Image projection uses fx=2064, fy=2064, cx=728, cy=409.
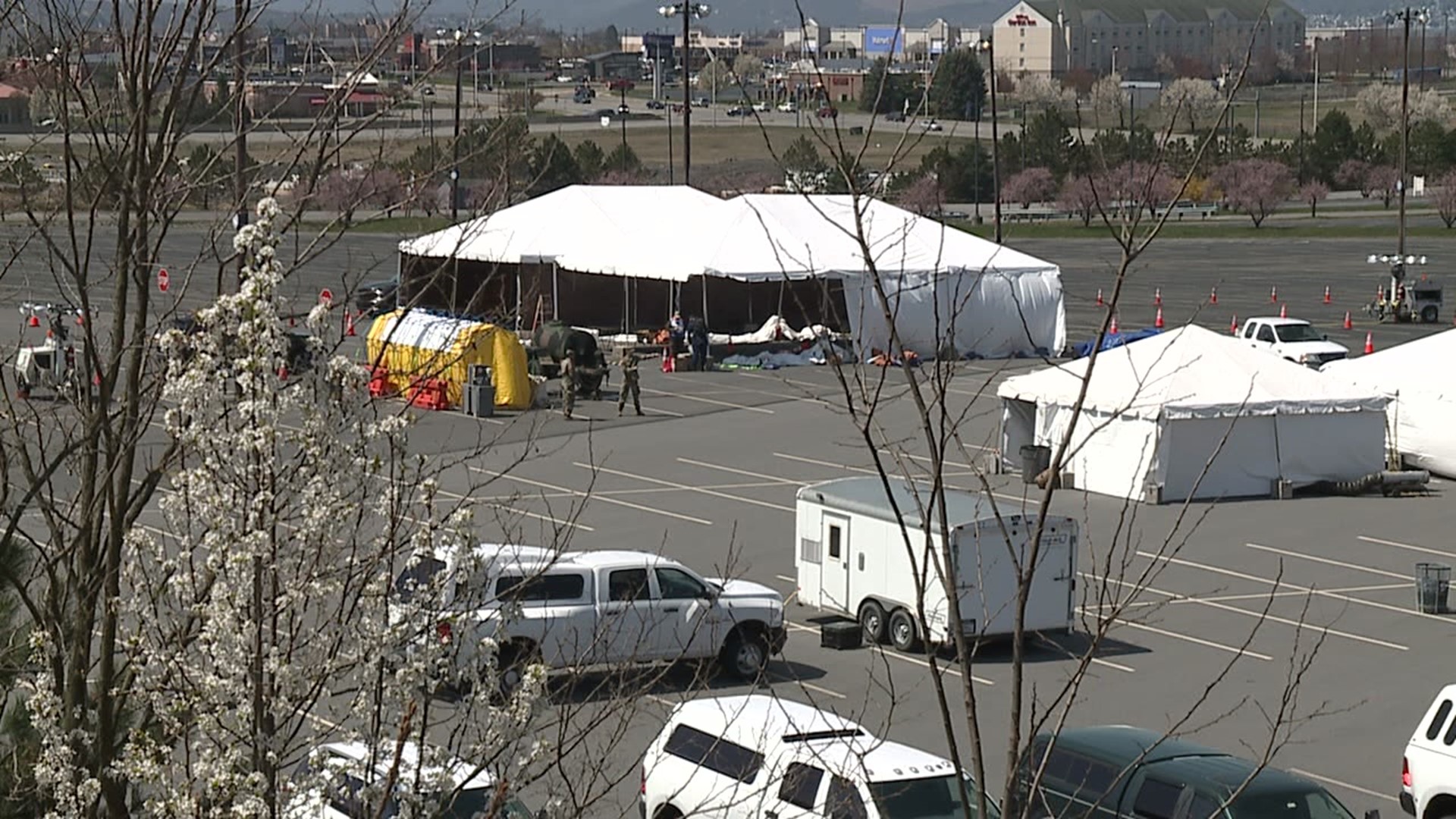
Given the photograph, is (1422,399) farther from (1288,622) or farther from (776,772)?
(776,772)

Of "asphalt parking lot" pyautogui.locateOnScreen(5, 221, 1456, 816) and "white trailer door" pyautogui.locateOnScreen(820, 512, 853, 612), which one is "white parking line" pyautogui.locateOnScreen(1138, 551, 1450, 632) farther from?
"white trailer door" pyautogui.locateOnScreen(820, 512, 853, 612)

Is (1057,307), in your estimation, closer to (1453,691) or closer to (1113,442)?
(1113,442)

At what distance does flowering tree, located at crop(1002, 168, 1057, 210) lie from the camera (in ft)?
357

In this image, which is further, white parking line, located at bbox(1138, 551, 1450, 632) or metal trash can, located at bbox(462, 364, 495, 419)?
metal trash can, located at bbox(462, 364, 495, 419)

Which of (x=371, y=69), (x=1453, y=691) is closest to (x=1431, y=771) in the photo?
(x=1453, y=691)

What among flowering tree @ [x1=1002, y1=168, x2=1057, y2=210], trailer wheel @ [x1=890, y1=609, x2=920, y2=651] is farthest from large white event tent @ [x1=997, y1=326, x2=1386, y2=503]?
flowering tree @ [x1=1002, y1=168, x2=1057, y2=210]

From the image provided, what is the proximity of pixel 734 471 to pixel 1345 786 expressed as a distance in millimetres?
16611

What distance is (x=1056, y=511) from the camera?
2897 cm

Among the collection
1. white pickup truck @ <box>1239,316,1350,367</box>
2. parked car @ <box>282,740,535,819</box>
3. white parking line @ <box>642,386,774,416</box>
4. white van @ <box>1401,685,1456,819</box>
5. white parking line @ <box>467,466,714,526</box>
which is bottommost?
white parking line @ <box>467,466,714,526</box>

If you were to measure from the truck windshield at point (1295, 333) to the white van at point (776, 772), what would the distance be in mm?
32981

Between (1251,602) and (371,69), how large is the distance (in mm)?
18491

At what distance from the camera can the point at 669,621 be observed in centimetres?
1995

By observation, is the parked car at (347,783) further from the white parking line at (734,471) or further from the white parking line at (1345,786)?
the white parking line at (734,471)

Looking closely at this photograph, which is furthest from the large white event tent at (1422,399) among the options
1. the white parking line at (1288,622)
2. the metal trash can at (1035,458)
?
the white parking line at (1288,622)
